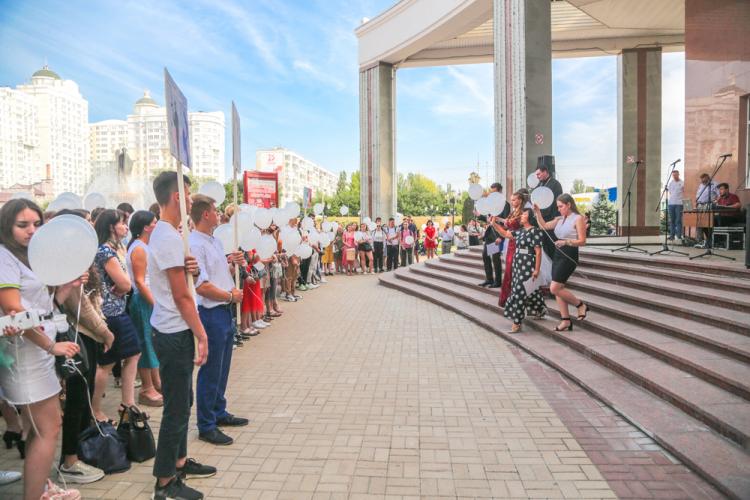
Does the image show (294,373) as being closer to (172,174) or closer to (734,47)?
(172,174)

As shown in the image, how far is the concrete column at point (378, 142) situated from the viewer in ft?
80.6

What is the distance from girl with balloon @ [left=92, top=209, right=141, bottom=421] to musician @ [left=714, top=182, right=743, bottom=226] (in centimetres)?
1109

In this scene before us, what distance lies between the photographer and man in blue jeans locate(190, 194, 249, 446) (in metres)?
3.88

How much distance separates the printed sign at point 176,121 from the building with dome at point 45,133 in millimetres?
61490

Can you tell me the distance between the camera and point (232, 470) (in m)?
3.71

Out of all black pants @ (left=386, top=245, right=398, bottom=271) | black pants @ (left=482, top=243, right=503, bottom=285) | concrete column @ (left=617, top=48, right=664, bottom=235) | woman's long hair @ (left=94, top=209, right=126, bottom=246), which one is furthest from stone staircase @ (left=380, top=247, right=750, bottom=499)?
concrete column @ (left=617, top=48, right=664, bottom=235)

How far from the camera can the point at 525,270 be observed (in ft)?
23.9

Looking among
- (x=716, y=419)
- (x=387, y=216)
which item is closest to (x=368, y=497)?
(x=716, y=419)

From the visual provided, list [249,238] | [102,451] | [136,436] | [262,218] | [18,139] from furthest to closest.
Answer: [18,139]
[262,218]
[249,238]
[136,436]
[102,451]

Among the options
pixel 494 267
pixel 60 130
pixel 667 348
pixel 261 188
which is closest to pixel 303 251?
pixel 494 267

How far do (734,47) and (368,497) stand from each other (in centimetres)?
1372

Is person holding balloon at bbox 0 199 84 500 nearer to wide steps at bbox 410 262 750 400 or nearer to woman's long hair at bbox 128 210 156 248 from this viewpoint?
woman's long hair at bbox 128 210 156 248

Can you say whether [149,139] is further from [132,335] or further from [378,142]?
[132,335]

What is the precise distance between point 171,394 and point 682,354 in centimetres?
488
